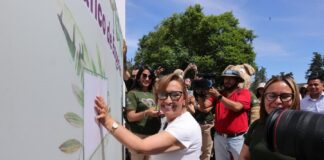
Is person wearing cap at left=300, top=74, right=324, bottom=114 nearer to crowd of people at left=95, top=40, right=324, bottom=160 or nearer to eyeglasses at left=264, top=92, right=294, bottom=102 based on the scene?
crowd of people at left=95, top=40, right=324, bottom=160

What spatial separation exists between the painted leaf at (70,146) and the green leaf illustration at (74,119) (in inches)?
2.4

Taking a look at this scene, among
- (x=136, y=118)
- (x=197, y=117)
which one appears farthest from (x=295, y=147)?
(x=197, y=117)

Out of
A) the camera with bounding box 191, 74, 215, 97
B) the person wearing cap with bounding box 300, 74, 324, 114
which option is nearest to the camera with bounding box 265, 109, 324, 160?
the camera with bounding box 191, 74, 215, 97

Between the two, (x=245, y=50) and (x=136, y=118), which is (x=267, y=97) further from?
(x=245, y=50)

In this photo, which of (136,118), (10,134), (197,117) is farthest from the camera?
(197,117)

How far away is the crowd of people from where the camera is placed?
2.07 meters

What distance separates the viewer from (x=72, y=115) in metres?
1.30

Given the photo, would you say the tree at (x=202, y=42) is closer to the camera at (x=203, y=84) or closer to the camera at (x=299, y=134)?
the camera at (x=203, y=84)

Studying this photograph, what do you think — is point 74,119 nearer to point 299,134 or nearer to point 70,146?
point 70,146

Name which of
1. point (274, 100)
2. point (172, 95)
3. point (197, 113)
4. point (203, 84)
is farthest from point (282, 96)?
point (197, 113)

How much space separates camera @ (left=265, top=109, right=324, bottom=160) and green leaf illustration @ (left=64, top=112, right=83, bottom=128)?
714mm

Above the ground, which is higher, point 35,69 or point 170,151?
point 35,69

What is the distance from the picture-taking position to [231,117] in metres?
4.46

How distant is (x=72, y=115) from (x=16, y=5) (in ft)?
1.86
